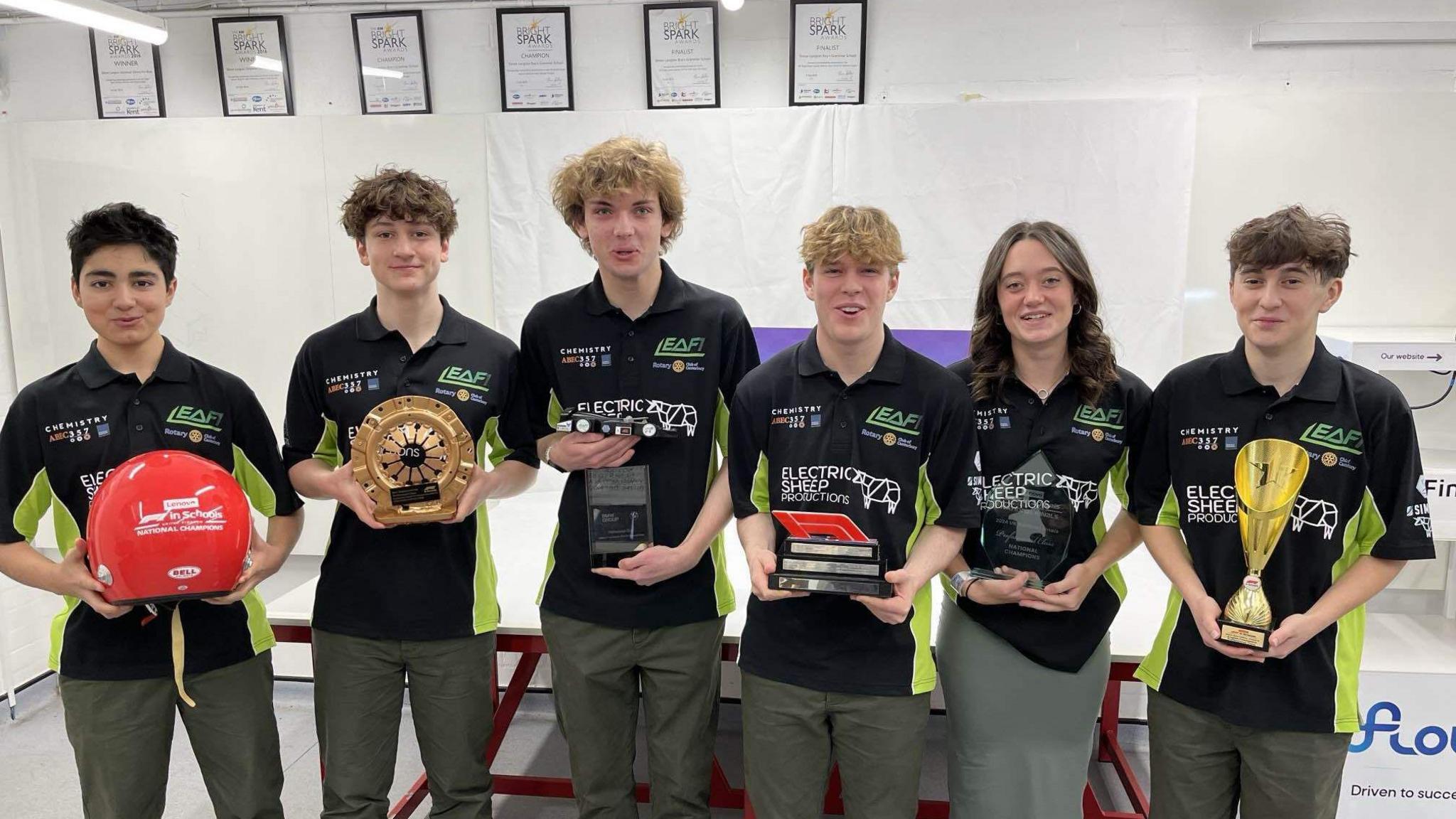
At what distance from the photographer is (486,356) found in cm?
204

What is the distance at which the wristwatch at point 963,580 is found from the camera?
6.04 ft

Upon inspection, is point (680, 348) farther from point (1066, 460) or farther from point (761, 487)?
point (1066, 460)

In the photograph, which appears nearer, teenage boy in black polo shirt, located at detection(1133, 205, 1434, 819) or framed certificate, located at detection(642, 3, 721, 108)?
teenage boy in black polo shirt, located at detection(1133, 205, 1434, 819)

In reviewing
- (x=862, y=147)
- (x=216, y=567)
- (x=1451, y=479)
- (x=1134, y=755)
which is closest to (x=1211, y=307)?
(x=1451, y=479)

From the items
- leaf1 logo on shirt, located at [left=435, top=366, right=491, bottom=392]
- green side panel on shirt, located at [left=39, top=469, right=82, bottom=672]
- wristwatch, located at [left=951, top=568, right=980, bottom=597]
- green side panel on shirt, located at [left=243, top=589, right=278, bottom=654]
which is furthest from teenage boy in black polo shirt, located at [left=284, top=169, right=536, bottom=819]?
wristwatch, located at [left=951, top=568, right=980, bottom=597]

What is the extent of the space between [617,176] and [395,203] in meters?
0.54

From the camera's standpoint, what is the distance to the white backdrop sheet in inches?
143

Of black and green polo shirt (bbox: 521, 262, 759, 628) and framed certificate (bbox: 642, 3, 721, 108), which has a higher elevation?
framed certificate (bbox: 642, 3, 721, 108)

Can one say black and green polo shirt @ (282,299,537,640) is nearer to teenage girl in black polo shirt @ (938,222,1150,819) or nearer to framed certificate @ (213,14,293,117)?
teenage girl in black polo shirt @ (938,222,1150,819)

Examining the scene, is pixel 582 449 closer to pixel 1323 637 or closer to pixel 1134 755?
pixel 1323 637

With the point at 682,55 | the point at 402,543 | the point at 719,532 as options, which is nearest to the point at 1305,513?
the point at 719,532

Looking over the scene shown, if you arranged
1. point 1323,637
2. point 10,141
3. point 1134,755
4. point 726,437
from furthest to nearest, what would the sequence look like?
point 10,141
point 1134,755
point 726,437
point 1323,637

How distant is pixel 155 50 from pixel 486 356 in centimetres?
347

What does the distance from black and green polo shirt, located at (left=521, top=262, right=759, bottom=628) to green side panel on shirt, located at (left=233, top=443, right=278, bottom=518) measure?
2.46 ft
